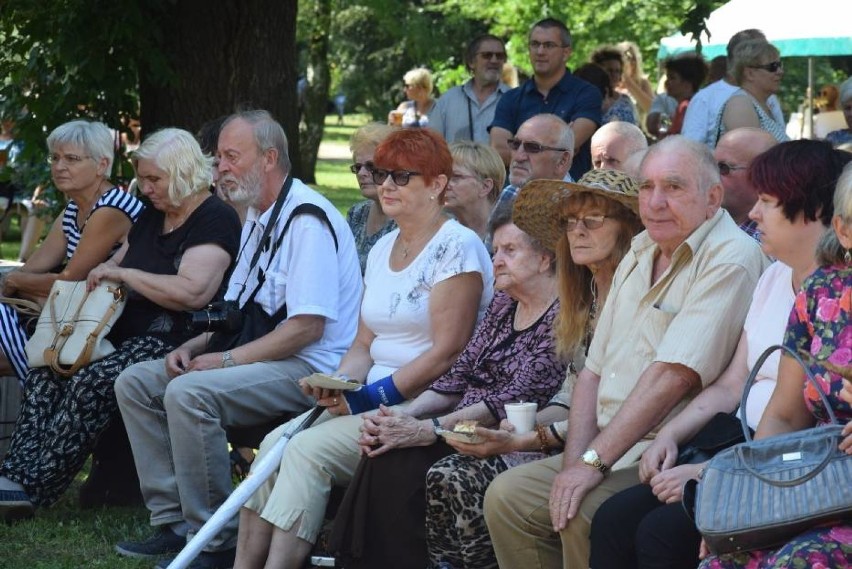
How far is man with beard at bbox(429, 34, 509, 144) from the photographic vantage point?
9625 mm

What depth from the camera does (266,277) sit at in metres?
5.68

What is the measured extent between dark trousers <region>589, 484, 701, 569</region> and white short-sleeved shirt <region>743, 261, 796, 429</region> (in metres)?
0.44

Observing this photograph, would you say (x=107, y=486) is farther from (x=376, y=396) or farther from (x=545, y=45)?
(x=545, y=45)

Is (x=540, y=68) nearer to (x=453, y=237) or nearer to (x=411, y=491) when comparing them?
(x=453, y=237)

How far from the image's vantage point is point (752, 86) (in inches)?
296

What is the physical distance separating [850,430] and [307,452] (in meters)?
2.14

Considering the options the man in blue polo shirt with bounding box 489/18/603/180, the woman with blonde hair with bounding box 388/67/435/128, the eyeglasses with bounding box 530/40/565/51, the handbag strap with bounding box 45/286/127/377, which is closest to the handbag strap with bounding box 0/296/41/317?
the handbag strap with bounding box 45/286/127/377

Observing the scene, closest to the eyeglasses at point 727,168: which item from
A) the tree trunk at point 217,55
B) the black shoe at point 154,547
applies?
the black shoe at point 154,547

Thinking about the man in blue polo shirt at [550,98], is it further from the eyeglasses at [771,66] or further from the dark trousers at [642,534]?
the dark trousers at [642,534]

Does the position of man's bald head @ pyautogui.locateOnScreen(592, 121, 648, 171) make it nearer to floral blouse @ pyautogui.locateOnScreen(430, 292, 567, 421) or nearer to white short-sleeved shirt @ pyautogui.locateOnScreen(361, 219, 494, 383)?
white short-sleeved shirt @ pyautogui.locateOnScreen(361, 219, 494, 383)

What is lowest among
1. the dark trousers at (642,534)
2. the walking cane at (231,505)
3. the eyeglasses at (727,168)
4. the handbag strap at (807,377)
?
the walking cane at (231,505)

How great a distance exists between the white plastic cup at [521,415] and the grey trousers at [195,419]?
4.35 feet

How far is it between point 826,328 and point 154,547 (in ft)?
10.4

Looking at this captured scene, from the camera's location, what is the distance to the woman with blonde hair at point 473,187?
634 cm
